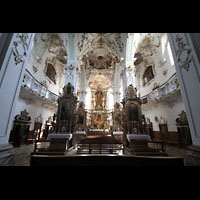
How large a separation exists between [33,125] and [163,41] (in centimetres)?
1584

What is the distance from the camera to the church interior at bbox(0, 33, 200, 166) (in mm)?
1881

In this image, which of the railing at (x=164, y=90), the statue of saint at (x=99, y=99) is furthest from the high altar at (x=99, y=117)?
the railing at (x=164, y=90)

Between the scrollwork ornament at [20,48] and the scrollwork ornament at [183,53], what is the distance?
400 cm

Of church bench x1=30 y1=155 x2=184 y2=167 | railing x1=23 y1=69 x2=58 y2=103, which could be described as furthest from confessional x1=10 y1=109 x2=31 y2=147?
church bench x1=30 y1=155 x2=184 y2=167

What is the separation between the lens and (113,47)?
1113 centimetres

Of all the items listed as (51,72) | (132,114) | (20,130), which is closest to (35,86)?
(51,72)

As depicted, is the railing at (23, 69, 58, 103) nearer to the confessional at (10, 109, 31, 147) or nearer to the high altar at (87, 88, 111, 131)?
the confessional at (10, 109, 31, 147)

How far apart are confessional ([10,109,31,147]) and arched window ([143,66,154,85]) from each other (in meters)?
14.0

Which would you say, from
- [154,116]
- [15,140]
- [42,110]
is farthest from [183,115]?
[42,110]

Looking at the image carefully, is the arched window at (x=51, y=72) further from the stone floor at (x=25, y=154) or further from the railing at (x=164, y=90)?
the railing at (x=164, y=90)

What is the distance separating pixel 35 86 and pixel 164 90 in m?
12.6

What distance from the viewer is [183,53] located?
2.35m

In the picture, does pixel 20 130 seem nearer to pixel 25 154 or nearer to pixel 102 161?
pixel 25 154
